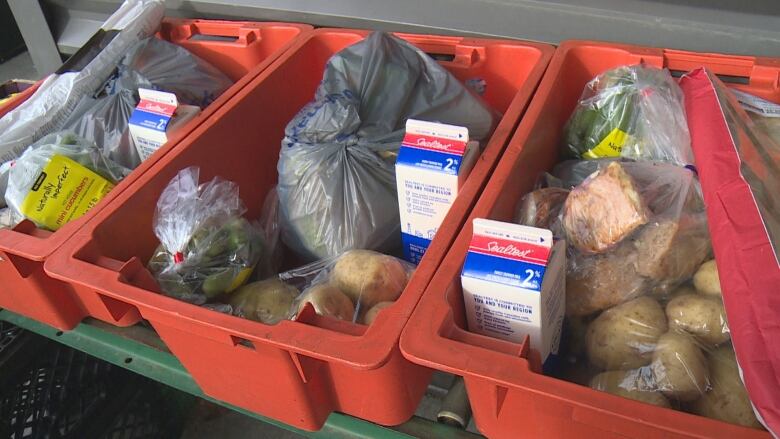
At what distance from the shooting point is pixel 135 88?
1199 mm

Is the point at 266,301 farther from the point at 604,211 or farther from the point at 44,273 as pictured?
the point at 604,211

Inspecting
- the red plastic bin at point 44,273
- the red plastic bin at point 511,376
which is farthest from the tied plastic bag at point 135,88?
the red plastic bin at point 511,376

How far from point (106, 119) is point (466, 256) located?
2.63ft

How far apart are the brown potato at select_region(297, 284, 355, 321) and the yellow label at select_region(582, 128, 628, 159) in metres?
0.48

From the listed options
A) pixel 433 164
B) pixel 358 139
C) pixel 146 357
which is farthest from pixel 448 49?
pixel 146 357

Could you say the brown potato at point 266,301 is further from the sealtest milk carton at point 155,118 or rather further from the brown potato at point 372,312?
the sealtest milk carton at point 155,118

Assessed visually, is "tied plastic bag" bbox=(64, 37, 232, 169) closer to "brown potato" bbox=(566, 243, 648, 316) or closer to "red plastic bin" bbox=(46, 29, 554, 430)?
"red plastic bin" bbox=(46, 29, 554, 430)

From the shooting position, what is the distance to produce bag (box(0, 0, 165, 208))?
116cm

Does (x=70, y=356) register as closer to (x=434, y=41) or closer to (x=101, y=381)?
(x=101, y=381)

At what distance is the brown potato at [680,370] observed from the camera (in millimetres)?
668

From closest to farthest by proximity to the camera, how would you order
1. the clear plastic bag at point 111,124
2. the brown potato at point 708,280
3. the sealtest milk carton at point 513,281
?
the sealtest milk carton at point 513,281, the brown potato at point 708,280, the clear plastic bag at point 111,124

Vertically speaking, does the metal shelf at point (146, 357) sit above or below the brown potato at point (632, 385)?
below

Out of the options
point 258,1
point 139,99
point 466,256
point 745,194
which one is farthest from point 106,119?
point 745,194

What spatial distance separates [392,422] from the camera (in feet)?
2.42
